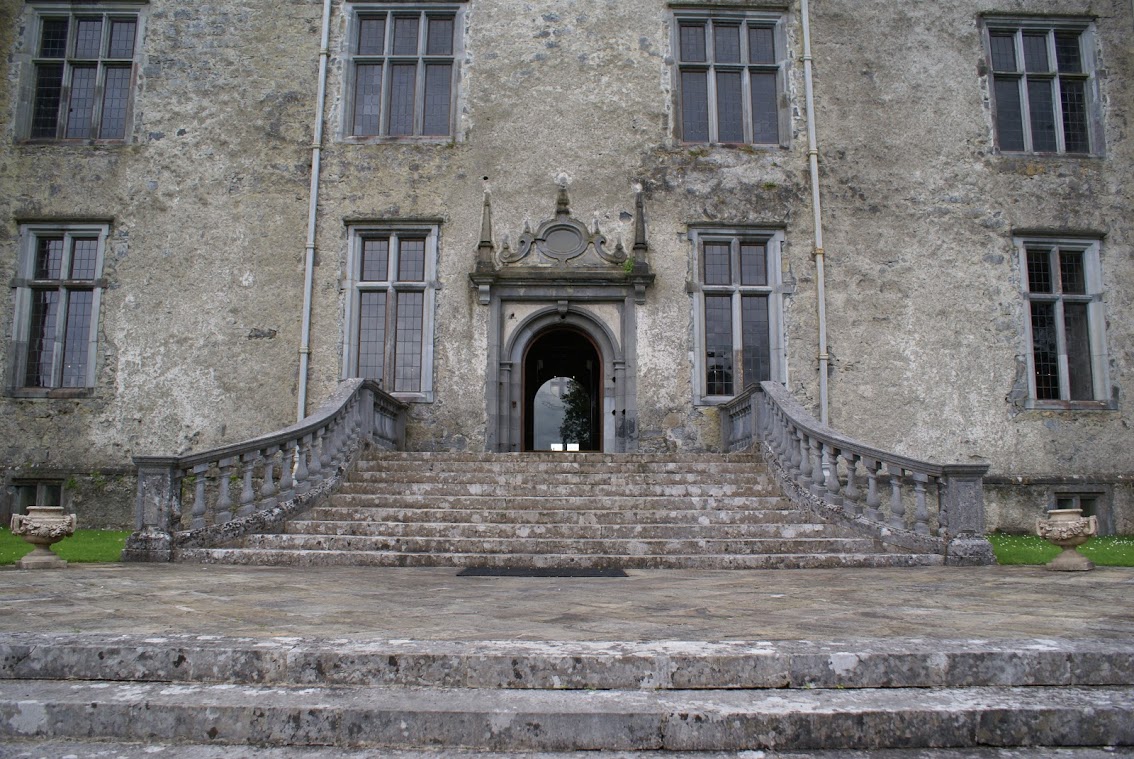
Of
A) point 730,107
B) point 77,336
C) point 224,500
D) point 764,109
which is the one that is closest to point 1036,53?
point 764,109

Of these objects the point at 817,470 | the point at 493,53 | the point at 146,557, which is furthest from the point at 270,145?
the point at 817,470

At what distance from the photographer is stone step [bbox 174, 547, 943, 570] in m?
7.46

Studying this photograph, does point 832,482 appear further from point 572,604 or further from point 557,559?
point 572,604

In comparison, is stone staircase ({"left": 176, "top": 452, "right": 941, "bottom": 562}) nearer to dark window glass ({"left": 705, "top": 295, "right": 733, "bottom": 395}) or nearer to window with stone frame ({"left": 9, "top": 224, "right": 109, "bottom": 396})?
dark window glass ({"left": 705, "top": 295, "right": 733, "bottom": 395})

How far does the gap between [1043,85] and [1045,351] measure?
180 inches

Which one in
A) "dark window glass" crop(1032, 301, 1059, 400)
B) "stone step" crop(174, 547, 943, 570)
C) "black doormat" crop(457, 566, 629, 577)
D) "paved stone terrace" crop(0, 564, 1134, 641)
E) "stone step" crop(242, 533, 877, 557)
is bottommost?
"paved stone terrace" crop(0, 564, 1134, 641)

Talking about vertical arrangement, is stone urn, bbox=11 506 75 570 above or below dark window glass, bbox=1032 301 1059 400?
below

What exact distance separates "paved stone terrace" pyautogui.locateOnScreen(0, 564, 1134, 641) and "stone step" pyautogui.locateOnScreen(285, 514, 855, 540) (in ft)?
4.47

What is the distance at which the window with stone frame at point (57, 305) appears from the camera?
13.4m

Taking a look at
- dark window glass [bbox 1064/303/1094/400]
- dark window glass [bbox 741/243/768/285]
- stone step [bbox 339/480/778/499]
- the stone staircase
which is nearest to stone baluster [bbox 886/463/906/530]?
the stone staircase

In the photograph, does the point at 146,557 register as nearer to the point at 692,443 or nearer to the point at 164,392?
the point at 164,392

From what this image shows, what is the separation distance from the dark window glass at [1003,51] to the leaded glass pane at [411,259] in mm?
10072

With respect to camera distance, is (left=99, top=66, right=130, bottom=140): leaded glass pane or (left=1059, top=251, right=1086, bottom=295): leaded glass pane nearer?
(left=1059, top=251, right=1086, bottom=295): leaded glass pane

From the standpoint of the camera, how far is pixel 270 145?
1387 cm
